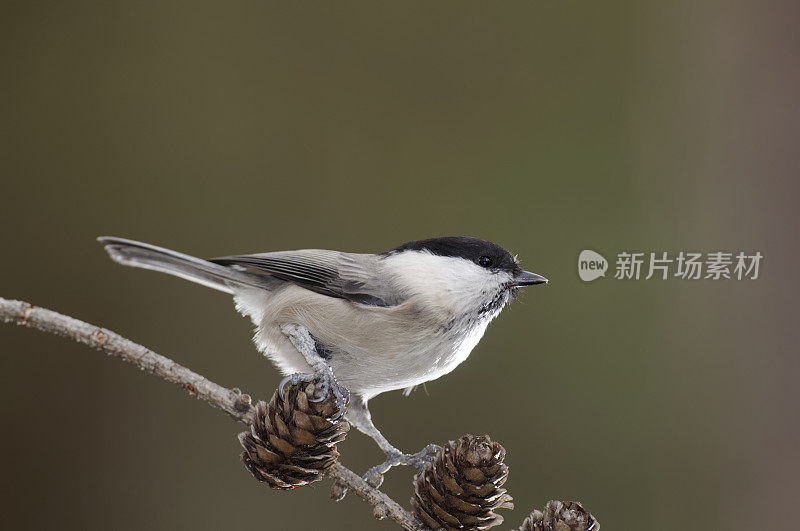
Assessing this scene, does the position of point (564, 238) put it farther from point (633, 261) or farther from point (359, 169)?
point (359, 169)

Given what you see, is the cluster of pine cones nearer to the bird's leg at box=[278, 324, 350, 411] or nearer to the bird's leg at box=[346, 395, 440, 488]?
the bird's leg at box=[278, 324, 350, 411]

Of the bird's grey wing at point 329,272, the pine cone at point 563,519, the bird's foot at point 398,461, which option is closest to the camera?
the pine cone at point 563,519

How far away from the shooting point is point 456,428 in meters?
1.30

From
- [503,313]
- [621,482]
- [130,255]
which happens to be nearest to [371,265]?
[503,313]

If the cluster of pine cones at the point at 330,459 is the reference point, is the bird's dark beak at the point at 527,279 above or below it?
above

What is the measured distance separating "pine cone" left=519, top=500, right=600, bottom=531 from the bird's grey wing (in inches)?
15.6

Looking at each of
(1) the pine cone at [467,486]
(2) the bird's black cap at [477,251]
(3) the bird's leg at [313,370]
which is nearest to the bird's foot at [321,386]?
(3) the bird's leg at [313,370]

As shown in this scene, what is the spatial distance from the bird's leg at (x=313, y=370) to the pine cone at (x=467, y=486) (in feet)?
0.37

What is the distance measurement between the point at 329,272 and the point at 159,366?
1.25ft

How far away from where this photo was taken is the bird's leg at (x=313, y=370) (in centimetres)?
66

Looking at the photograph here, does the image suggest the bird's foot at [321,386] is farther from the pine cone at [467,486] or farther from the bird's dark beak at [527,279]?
the bird's dark beak at [527,279]

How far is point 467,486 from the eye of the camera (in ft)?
2.01

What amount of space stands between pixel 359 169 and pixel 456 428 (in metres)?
0.55

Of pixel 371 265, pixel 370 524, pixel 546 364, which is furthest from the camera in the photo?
pixel 546 364
